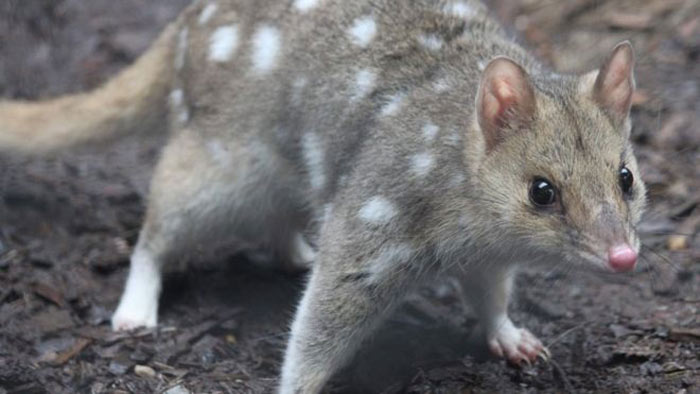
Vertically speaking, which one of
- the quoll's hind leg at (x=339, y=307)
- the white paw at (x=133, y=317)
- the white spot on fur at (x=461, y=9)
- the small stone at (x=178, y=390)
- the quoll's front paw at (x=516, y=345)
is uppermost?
the white spot on fur at (x=461, y=9)

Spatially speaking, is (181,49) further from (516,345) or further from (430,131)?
(516,345)

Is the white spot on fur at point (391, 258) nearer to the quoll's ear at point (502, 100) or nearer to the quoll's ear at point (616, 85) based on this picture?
the quoll's ear at point (502, 100)

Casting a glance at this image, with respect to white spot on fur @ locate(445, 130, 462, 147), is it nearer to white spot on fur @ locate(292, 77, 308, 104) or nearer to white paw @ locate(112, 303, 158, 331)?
white spot on fur @ locate(292, 77, 308, 104)

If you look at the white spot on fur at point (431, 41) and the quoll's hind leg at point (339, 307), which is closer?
the quoll's hind leg at point (339, 307)

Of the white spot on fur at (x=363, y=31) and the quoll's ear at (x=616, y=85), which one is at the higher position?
the white spot on fur at (x=363, y=31)

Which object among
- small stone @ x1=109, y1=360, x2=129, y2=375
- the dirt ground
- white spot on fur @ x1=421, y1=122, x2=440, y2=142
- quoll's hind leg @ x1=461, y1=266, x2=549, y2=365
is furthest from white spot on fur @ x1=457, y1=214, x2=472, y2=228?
small stone @ x1=109, y1=360, x2=129, y2=375

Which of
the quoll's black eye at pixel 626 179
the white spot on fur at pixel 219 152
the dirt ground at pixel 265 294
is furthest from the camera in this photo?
the white spot on fur at pixel 219 152

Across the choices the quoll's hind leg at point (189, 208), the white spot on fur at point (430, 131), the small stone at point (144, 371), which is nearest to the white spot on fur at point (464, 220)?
the white spot on fur at point (430, 131)

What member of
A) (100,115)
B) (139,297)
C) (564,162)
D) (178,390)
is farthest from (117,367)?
(564,162)
